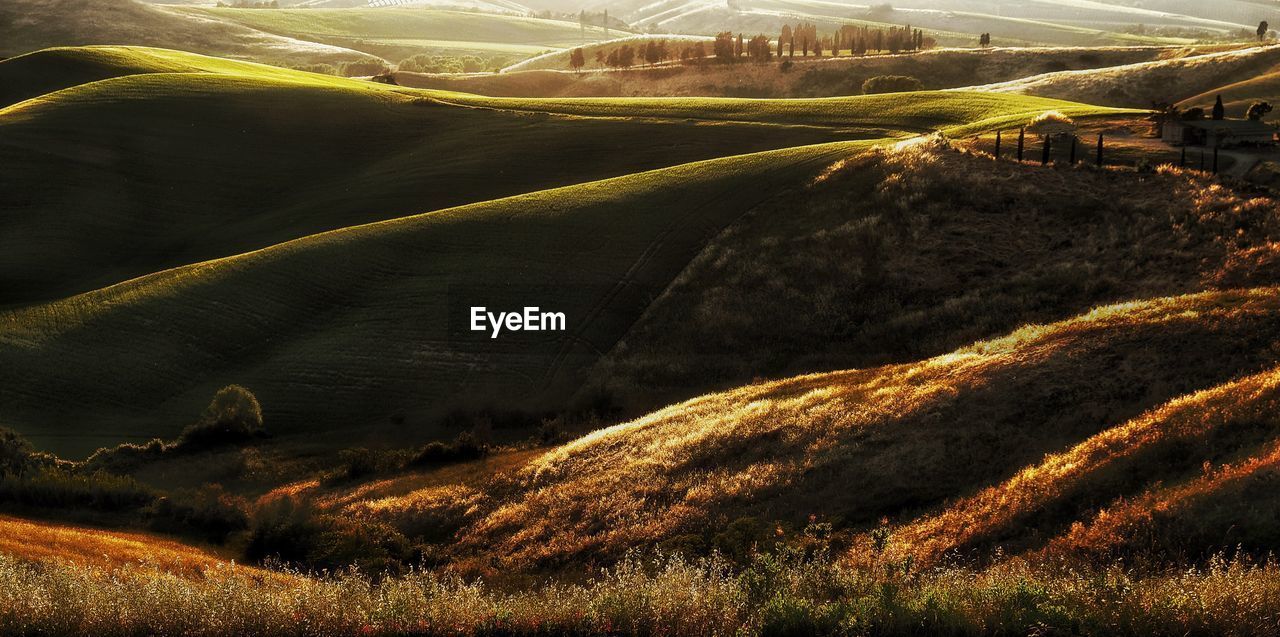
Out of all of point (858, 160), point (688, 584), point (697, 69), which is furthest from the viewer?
point (697, 69)

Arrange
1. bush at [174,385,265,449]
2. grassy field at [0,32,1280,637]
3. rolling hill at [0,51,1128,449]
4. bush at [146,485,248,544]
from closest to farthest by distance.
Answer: grassy field at [0,32,1280,637] → bush at [146,485,248,544] → bush at [174,385,265,449] → rolling hill at [0,51,1128,449]

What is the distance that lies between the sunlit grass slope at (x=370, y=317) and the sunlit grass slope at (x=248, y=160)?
1530 cm

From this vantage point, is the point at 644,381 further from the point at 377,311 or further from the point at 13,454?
the point at 13,454

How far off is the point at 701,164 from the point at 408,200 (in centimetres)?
2707

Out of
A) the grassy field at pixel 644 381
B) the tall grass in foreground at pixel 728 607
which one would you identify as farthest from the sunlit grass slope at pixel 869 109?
the tall grass in foreground at pixel 728 607

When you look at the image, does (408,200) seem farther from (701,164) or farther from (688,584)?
(688,584)

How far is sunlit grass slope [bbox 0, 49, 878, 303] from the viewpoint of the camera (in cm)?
7244

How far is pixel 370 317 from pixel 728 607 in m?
40.4

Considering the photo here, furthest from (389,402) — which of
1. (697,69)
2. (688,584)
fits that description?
(697,69)

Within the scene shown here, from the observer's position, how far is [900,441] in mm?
27938

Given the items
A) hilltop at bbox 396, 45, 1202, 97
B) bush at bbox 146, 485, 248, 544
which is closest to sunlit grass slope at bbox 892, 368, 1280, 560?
bush at bbox 146, 485, 248, 544

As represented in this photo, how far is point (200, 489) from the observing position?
3731 cm

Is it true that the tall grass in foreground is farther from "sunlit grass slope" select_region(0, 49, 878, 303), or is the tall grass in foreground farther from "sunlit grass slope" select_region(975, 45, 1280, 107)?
"sunlit grass slope" select_region(975, 45, 1280, 107)

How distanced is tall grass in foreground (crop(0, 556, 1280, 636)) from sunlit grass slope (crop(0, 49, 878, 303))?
185ft
